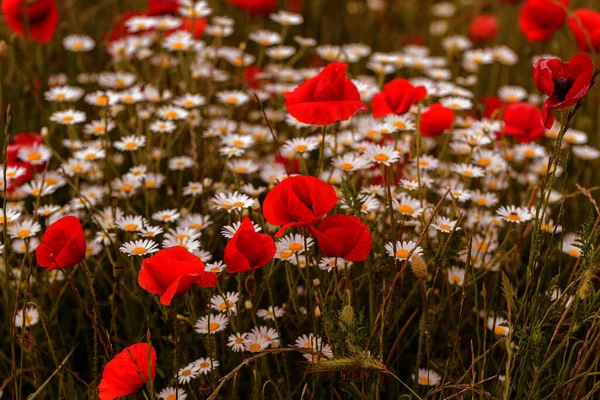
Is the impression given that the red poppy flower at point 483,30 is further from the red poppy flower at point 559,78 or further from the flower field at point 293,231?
the red poppy flower at point 559,78

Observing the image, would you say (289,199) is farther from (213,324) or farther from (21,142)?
(21,142)

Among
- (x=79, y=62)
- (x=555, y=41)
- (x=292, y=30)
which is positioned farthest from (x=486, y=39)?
(x=79, y=62)

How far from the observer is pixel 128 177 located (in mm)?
1606

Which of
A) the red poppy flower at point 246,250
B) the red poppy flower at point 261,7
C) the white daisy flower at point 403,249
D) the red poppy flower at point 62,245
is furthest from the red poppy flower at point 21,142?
the red poppy flower at point 261,7

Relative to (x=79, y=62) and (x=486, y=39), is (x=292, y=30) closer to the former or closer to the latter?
(x=486, y=39)

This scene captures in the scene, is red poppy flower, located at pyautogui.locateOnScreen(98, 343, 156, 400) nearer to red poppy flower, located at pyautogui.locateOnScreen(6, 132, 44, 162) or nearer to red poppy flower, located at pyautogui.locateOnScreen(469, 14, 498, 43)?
red poppy flower, located at pyautogui.locateOnScreen(6, 132, 44, 162)

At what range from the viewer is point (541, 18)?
214 centimetres

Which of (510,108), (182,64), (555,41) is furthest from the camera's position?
(555,41)

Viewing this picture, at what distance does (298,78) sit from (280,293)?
0.95 metres

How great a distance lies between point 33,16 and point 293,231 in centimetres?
122

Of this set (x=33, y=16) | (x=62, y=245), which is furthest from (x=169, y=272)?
(x=33, y=16)

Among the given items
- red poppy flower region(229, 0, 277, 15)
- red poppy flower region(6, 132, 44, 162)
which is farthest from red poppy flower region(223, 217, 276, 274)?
red poppy flower region(229, 0, 277, 15)

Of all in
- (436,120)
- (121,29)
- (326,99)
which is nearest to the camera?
(326,99)

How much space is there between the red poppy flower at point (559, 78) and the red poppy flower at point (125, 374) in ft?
2.40
